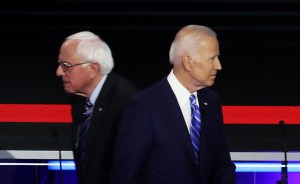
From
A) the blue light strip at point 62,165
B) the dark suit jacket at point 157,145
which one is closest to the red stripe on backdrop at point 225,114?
the blue light strip at point 62,165

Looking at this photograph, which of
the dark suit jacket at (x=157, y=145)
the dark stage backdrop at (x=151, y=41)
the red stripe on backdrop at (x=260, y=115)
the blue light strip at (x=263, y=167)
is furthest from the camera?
the dark stage backdrop at (x=151, y=41)

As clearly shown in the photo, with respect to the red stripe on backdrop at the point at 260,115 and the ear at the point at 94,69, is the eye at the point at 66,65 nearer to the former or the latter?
A: the ear at the point at 94,69

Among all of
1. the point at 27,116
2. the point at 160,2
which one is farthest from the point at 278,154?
the point at 160,2

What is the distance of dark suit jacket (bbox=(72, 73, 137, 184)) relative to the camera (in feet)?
7.77

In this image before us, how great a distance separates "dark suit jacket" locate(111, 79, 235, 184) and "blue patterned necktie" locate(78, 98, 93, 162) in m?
0.24

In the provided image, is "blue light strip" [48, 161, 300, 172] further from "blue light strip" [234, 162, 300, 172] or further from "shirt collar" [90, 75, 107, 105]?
"shirt collar" [90, 75, 107, 105]

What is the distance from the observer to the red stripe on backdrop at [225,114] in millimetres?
3717

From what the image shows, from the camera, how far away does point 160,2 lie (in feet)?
22.4

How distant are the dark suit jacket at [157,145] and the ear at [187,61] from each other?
3.8 inches

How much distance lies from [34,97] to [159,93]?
9.84 ft

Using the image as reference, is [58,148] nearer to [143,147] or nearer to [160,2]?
[143,147]

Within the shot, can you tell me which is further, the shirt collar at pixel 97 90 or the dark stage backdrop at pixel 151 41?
the dark stage backdrop at pixel 151 41

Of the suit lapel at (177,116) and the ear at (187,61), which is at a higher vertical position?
the ear at (187,61)


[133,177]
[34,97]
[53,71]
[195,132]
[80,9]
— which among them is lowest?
[133,177]
